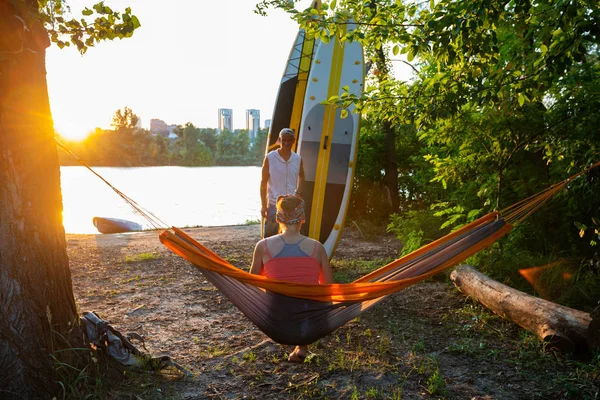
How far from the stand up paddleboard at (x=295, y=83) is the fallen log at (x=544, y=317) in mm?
3916

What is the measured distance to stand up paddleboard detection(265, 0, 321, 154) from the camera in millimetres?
7238

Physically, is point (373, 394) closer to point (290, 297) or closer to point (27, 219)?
point (290, 297)

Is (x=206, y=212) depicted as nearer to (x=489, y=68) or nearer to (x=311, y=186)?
(x=311, y=186)

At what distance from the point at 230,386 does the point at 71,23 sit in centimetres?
241

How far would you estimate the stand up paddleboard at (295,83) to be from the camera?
7.24 m

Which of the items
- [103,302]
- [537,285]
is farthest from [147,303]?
[537,285]

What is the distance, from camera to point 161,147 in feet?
237

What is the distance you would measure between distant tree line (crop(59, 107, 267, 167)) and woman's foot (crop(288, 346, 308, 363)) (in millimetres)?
63006

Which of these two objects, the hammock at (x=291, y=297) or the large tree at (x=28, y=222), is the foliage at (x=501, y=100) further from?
the large tree at (x=28, y=222)

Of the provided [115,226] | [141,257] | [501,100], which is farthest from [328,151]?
[115,226]

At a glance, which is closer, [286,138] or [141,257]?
[286,138]

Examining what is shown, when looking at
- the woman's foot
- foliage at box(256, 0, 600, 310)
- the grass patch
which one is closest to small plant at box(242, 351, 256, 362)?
the woman's foot

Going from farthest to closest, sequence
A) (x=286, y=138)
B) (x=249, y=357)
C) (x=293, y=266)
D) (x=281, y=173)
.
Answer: (x=281, y=173), (x=286, y=138), (x=249, y=357), (x=293, y=266)

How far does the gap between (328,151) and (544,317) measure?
11.2 feet
